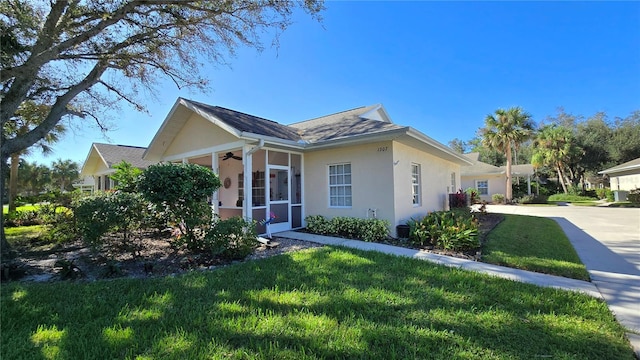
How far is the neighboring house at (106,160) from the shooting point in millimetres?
18188

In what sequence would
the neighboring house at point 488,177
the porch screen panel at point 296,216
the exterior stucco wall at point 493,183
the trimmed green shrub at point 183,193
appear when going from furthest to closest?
the exterior stucco wall at point 493,183
the neighboring house at point 488,177
the porch screen panel at point 296,216
the trimmed green shrub at point 183,193

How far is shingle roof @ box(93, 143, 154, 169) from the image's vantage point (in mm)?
17938

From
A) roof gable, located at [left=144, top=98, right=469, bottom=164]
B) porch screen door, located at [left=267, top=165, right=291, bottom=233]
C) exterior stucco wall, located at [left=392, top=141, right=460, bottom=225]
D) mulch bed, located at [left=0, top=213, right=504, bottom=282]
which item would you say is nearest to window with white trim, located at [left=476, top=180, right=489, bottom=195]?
exterior stucco wall, located at [left=392, top=141, right=460, bottom=225]

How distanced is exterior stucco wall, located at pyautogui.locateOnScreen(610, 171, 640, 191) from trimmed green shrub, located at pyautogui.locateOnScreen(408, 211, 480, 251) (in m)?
25.2

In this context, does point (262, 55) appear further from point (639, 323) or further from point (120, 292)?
point (639, 323)

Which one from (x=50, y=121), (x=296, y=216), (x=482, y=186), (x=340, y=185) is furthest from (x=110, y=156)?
(x=482, y=186)

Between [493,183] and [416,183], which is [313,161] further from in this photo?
[493,183]

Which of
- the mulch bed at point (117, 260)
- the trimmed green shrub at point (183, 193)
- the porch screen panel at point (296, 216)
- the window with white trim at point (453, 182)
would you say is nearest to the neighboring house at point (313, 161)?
the porch screen panel at point (296, 216)

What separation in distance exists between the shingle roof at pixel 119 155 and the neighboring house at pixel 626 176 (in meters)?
35.5

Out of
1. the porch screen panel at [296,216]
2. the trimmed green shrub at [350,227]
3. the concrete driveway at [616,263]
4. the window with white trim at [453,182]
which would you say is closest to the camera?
the concrete driveway at [616,263]

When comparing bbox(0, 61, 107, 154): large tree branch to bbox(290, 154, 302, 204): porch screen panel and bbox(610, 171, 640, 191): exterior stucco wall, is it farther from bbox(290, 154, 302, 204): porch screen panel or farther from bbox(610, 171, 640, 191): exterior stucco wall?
bbox(610, 171, 640, 191): exterior stucco wall

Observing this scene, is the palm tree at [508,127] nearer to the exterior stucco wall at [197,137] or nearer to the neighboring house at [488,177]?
the neighboring house at [488,177]

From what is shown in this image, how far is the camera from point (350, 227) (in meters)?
8.89

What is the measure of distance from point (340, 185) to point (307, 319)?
22.0 ft
